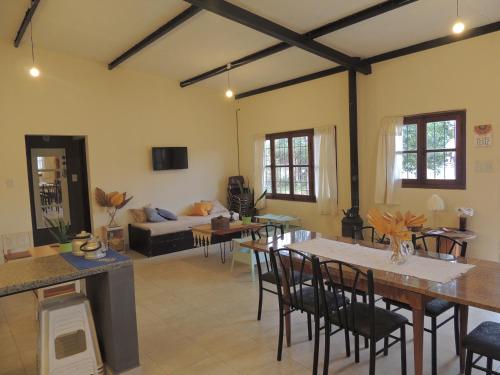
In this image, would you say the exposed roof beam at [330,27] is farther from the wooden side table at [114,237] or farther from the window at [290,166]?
the wooden side table at [114,237]

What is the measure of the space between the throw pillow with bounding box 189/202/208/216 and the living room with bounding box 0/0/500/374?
0.95ft

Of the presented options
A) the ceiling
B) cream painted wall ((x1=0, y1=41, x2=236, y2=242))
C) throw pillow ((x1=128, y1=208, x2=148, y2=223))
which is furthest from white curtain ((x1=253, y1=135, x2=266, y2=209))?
throw pillow ((x1=128, y1=208, x2=148, y2=223))

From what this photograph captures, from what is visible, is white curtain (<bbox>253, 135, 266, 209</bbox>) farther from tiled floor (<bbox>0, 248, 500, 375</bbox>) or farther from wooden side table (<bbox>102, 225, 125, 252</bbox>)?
tiled floor (<bbox>0, 248, 500, 375</bbox>)

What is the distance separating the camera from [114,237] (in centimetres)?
601

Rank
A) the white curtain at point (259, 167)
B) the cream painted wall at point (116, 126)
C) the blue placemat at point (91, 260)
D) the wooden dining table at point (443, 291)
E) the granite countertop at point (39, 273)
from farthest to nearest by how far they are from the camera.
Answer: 1. the white curtain at point (259, 167)
2. the cream painted wall at point (116, 126)
3. the blue placemat at point (91, 260)
4. the granite countertop at point (39, 273)
5. the wooden dining table at point (443, 291)

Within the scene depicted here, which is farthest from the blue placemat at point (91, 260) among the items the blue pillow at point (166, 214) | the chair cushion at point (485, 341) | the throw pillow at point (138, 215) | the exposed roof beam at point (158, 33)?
the blue pillow at point (166, 214)

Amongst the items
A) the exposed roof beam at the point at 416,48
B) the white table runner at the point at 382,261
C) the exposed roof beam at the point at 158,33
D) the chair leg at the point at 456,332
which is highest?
the exposed roof beam at the point at 158,33

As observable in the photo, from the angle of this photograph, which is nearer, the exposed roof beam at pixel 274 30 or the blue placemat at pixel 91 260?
the blue placemat at pixel 91 260

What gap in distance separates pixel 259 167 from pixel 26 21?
457cm

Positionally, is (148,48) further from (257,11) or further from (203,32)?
(257,11)

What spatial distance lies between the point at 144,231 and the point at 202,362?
3.55 metres

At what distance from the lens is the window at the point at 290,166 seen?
6.64 meters

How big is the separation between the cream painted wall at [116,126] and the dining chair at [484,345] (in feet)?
18.6

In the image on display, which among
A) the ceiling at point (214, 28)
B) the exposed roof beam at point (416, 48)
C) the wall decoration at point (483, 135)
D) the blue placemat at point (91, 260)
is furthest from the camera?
the wall decoration at point (483, 135)
